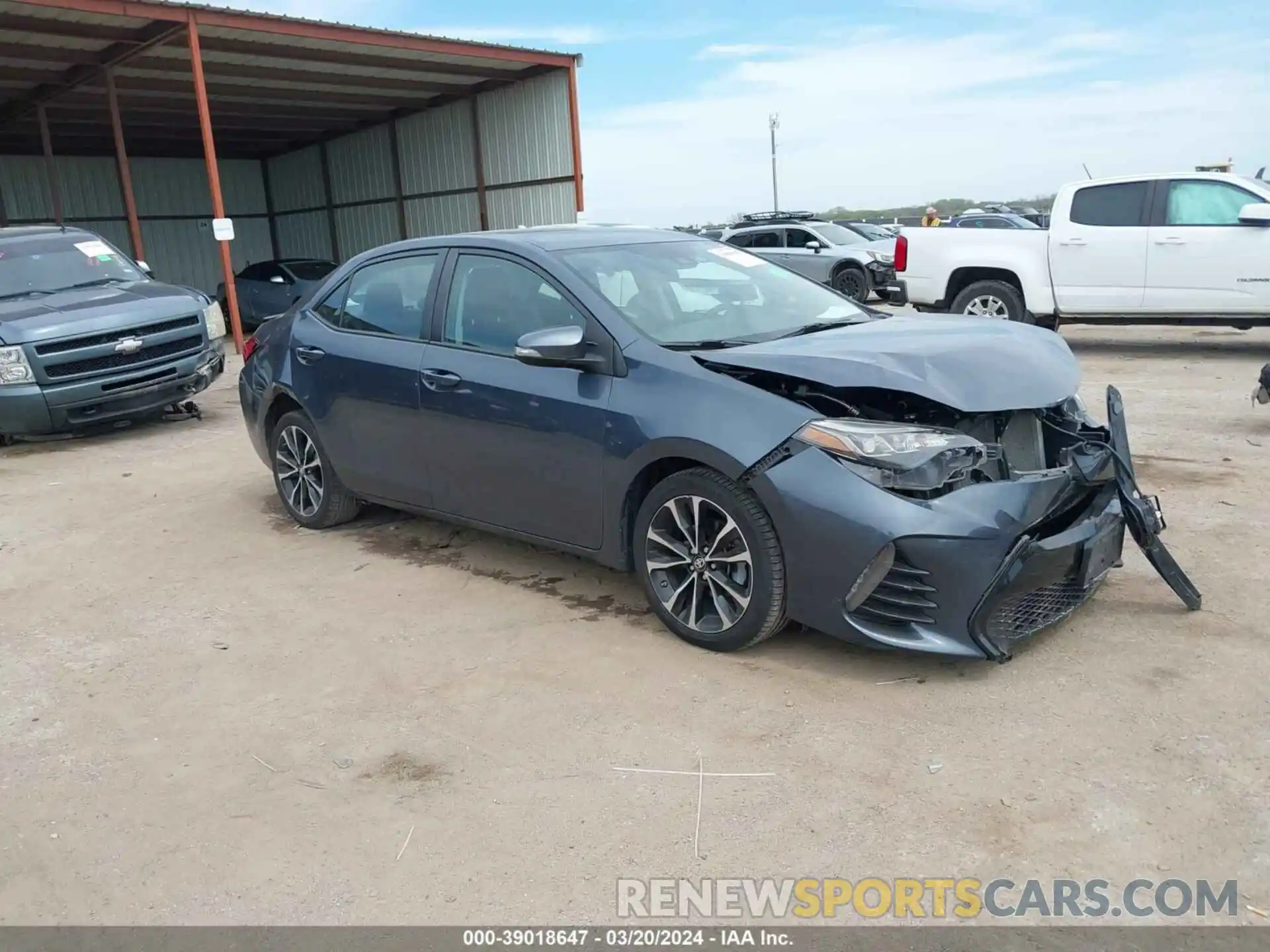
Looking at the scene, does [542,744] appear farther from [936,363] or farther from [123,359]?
[123,359]

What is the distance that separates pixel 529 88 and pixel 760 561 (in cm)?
1593

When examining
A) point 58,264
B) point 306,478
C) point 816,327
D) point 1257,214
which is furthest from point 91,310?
point 1257,214

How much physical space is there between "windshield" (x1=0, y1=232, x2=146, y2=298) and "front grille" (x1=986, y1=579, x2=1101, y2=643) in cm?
897

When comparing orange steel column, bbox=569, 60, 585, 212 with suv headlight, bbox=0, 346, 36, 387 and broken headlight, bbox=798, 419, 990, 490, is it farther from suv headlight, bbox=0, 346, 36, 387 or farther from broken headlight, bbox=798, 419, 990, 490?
A: broken headlight, bbox=798, 419, 990, 490

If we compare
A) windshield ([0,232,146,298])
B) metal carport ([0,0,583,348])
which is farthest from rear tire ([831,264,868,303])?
windshield ([0,232,146,298])

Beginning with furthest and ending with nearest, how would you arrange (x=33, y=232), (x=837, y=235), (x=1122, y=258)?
1. (x=837, y=235)
2. (x=1122, y=258)
3. (x=33, y=232)

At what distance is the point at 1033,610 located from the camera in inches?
145

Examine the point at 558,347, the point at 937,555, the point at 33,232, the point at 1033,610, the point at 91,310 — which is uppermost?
the point at 33,232

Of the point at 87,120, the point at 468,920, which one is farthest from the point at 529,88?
the point at 468,920

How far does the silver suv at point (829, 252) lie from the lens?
17172mm

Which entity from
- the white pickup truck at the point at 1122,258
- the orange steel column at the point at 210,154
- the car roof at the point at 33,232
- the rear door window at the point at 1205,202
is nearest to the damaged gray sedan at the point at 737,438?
the car roof at the point at 33,232

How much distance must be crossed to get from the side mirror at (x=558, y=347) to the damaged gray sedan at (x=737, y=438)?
0.01m

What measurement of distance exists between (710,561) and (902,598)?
0.74m
